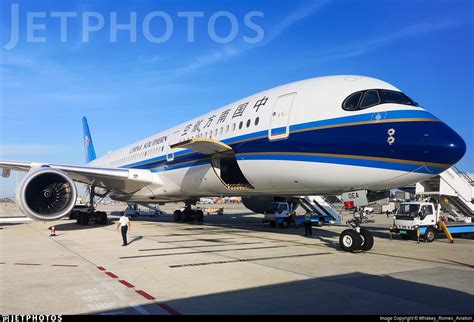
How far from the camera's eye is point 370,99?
10.0 meters

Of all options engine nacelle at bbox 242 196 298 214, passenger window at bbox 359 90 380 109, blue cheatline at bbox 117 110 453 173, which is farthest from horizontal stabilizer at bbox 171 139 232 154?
engine nacelle at bbox 242 196 298 214

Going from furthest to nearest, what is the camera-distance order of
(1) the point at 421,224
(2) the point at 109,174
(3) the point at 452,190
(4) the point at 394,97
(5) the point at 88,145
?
(5) the point at 88,145, (2) the point at 109,174, (3) the point at 452,190, (1) the point at 421,224, (4) the point at 394,97

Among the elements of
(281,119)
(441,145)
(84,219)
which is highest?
(281,119)

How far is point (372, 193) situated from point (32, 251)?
30.4 ft

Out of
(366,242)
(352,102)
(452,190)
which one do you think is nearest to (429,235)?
(452,190)

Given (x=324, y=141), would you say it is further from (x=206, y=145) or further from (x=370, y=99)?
(x=206, y=145)

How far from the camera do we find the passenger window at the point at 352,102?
33.0ft

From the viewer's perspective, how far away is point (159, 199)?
65.8ft

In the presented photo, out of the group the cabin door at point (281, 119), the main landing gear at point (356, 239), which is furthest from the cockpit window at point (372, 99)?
the main landing gear at point (356, 239)

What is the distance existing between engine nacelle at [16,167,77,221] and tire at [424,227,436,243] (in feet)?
40.8

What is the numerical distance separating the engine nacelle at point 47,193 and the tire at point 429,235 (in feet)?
40.8

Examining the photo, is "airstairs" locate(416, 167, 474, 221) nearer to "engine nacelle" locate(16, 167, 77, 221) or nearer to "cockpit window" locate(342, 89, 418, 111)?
"cockpit window" locate(342, 89, 418, 111)

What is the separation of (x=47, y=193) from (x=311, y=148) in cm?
1053

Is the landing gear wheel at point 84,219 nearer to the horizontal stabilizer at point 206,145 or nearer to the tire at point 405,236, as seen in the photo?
the horizontal stabilizer at point 206,145
